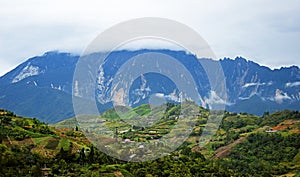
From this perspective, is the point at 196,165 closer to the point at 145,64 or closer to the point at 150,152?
the point at 150,152

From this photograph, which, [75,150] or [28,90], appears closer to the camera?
[75,150]

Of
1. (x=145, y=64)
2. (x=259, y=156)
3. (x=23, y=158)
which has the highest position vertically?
(x=145, y=64)

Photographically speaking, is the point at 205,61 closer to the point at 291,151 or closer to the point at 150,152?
the point at 150,152

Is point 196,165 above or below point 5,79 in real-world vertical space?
below

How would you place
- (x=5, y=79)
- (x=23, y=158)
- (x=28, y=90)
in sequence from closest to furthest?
(x=23, y=158)
(x=28, y=90)
(x=5, y=79)

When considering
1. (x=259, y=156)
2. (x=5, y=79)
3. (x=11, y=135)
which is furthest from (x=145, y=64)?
(x=5, y=79)

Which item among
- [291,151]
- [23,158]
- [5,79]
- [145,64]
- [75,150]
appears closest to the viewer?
[145,64]

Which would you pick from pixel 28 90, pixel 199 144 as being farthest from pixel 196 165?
pixel 28 90
